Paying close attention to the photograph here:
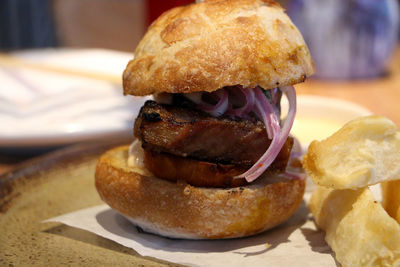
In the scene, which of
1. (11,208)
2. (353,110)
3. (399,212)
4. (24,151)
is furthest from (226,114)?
(24,151)

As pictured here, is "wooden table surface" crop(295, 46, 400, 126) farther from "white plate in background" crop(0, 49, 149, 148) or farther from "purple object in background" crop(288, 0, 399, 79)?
"white plate in background" crop(0, 49, 149, 148)

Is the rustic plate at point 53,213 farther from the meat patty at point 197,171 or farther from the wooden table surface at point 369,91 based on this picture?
the wooden table surface at point 369,91

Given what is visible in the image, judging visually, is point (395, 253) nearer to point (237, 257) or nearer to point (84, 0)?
point (237, 257)

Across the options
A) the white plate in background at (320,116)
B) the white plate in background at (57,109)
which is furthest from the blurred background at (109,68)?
the white plate in background at (320,116)

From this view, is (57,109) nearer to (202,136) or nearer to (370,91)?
(202,136)

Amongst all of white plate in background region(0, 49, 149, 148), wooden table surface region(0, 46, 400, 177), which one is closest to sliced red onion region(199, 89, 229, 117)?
white plate in background region(0, 49, 149, 148)

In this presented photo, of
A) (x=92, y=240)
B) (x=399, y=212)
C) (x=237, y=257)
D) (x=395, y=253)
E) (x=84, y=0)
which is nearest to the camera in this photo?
(x=395, y=253)

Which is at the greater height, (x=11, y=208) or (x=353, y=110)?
(x=353, y=110)
